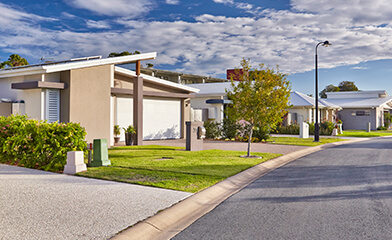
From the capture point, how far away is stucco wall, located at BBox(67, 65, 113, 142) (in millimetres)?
14859

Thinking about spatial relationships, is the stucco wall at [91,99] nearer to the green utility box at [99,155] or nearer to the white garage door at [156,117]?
the white garage door at [156,117]

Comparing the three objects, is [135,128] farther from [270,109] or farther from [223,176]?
[223,176]

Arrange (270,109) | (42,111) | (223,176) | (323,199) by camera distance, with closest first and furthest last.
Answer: (323,199), (223,176), (270,109), (42,111)

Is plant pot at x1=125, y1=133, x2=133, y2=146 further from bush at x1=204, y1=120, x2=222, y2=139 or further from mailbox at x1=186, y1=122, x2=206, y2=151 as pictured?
bush at x1=204, y1=120, x2=222, y2=139

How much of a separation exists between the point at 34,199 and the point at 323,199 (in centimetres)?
548

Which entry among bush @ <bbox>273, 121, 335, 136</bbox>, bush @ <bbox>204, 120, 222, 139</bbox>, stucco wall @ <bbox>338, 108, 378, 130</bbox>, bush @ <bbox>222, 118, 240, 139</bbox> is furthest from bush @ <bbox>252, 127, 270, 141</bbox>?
stucco wall @ <bbox>338, 108, 378, 130</bbox>

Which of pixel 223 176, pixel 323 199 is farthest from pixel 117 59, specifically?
pixel 323 199

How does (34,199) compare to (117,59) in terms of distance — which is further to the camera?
(117,59)

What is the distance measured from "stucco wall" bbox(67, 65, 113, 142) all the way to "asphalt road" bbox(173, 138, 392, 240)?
8.71m

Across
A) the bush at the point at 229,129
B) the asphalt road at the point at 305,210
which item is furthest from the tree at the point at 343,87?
the asphalt road at the point at 305,210

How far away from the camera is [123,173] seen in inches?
369

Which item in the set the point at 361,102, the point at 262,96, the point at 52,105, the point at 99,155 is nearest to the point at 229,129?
the point at 262,96

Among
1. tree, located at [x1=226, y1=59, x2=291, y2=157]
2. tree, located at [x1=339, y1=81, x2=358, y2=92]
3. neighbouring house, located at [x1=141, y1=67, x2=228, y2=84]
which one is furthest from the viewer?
tree, located at [x1=339, y1=81, x2=358, y2=92]

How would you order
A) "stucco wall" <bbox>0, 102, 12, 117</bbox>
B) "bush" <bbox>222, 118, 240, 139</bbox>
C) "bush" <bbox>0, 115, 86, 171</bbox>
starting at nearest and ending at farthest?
"bush" <bbox>0, 115, 86, 171</bbox> < "stucco wall" <bbox>0, 102, 12, 117</bbox> < "bush" <bbox>222, 118, 240, 139</bbox>
